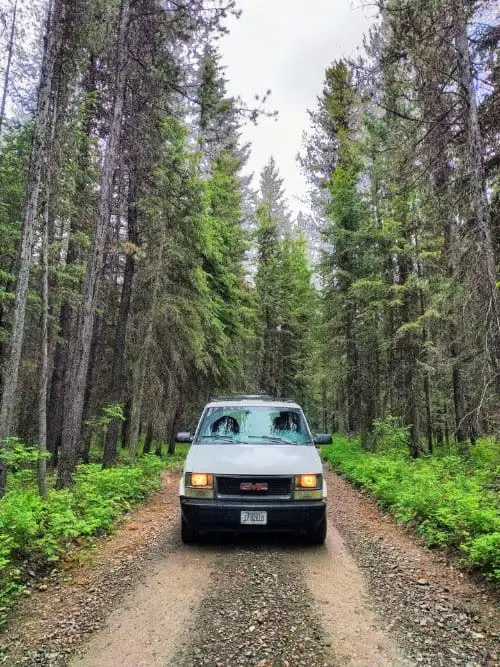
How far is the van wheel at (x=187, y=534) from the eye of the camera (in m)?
5.80

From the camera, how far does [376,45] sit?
17531 mm

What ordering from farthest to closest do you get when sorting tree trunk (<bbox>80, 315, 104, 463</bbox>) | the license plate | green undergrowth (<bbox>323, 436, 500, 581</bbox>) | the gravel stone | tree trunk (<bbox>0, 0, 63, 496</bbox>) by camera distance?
tree trunk (<bbox>80, 315, 104, 463</bbox>) < tree trunk (<bbox>0, 0, 63, 496</bbox>) < the license plate < green undergrowth (<bbox>323, 436, 500, 581</bbox>) < the gravel stone

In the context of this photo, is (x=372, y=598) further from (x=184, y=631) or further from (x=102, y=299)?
(x=102, y=299)

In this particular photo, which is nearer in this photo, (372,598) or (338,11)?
(372,598)

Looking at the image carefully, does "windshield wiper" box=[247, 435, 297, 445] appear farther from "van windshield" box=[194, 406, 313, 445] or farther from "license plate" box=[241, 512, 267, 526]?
"license plate" box=[241, 512, 267, 526]

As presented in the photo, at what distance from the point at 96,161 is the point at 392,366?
1260 cm

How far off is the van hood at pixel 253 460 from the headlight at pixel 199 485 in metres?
0.07

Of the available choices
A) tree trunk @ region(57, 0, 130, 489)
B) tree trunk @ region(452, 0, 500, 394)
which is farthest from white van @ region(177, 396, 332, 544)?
tree trunk @ region(57, 0, 130, 489)

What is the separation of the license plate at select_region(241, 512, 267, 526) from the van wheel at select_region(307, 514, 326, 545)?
817 millimetres

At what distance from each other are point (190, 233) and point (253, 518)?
35.9ft

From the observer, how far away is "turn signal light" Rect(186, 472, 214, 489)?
18.2 ft

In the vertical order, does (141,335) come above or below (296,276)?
below

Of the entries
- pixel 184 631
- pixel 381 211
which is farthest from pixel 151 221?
pixel 184 631

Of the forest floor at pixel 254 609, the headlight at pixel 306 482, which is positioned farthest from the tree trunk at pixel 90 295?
the headlight at pixel 306 482
